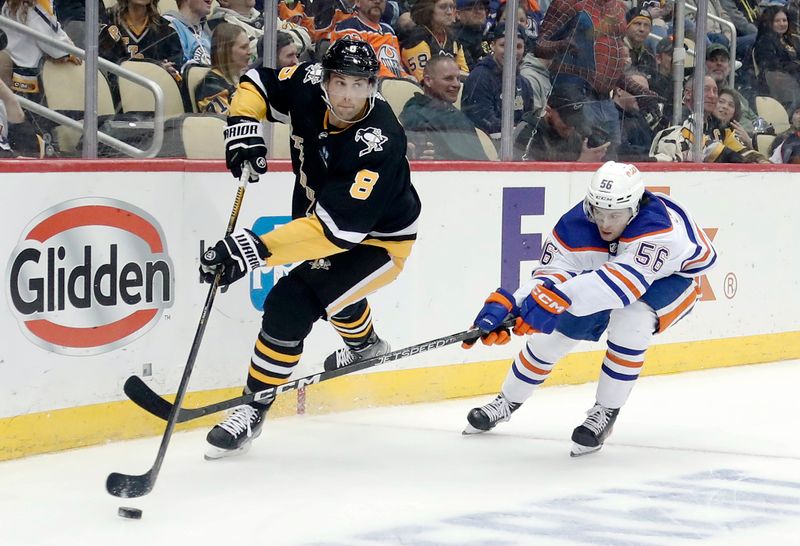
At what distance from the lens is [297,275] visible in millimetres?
4070

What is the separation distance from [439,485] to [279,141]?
1.62 metres

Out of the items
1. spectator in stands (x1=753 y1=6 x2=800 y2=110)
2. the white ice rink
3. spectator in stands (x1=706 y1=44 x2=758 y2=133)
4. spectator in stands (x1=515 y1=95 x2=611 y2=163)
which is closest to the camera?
the white ice rink

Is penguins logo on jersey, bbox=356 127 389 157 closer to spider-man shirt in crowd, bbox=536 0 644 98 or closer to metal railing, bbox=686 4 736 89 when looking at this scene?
spider-man shirt in crowd, bbox=536 0 644 98

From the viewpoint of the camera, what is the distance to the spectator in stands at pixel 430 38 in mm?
5184

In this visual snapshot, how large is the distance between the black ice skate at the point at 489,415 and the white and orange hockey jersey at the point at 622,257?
51 cm

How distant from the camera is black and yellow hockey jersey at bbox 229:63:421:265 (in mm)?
3787

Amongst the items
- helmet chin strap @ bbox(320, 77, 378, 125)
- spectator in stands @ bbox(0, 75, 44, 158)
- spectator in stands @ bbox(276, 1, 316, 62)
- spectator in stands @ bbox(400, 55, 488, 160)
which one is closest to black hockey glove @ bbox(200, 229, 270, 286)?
helmet chin strap @ bbox(320, 77, 378, 125)

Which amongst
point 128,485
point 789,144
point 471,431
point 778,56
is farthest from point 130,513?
point 778,56

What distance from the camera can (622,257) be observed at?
4.07m

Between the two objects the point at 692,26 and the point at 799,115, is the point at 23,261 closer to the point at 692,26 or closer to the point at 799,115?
the point at 692,26

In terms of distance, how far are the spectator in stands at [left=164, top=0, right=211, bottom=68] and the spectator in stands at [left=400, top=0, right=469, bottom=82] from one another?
933mm

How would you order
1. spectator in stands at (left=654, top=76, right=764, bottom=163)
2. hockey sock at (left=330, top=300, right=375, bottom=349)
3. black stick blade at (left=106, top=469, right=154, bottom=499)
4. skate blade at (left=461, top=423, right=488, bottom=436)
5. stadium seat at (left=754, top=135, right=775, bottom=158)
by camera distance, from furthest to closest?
stadium seat at (left=754, top=135, right=775, bottom=158) < spectator in stands at (left=654, top=76, right=764, bottom=163) < skate blade at (left=461, top=423, right=488, bottom=436) < hockey sock at (left=330, top=300, right=375, bottom=349) < black stick blade at (left=106, top=469, right=154, bottom=499)

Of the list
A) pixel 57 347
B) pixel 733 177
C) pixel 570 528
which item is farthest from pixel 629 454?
pixel 733 177

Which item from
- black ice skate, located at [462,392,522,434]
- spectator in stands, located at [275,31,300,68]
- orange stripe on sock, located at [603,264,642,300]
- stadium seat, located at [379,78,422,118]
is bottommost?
black ice skate, located at [462,392,522,434]
